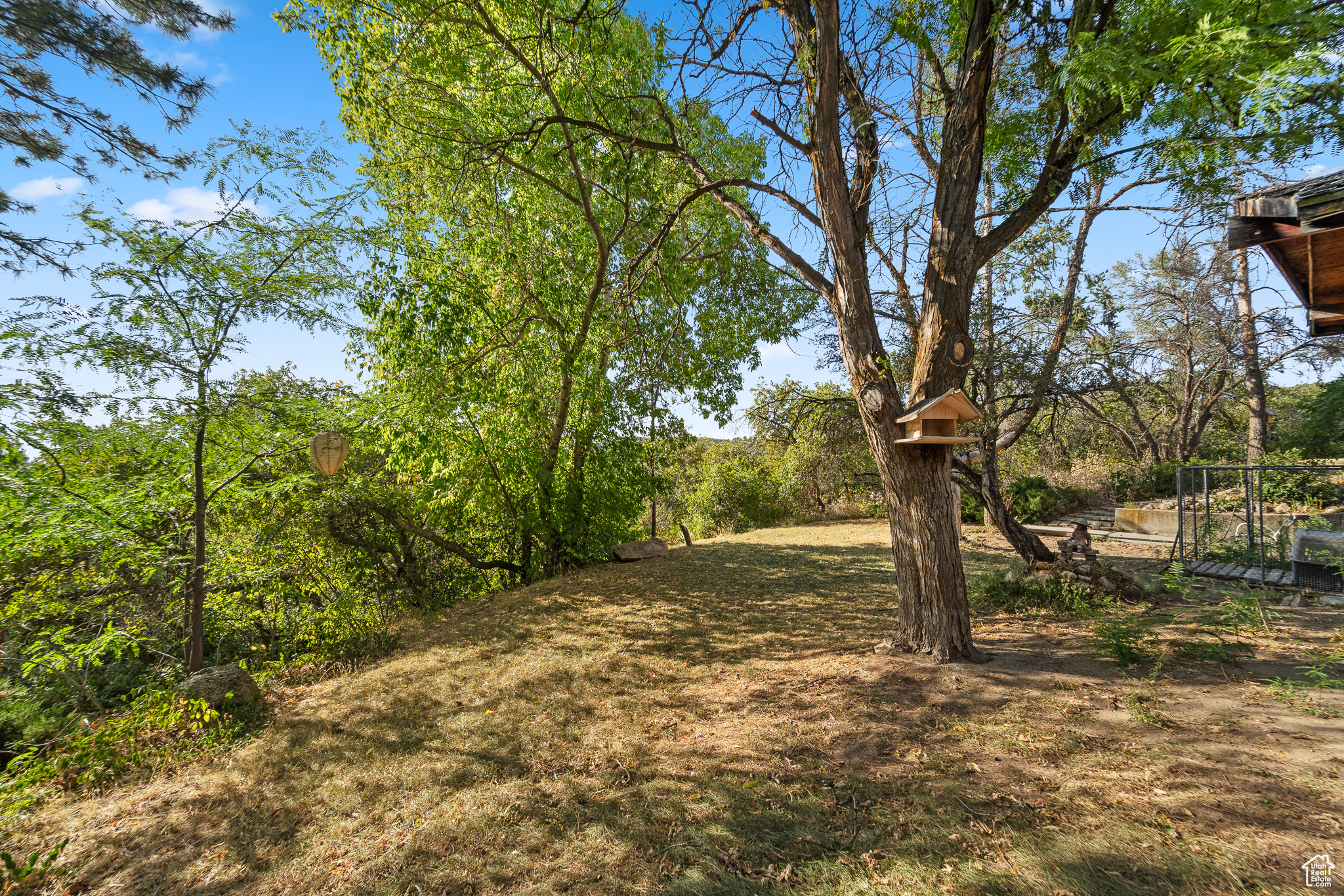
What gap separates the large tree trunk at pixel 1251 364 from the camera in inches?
509

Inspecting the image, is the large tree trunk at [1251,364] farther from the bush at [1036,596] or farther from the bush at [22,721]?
the bush at [22,721]

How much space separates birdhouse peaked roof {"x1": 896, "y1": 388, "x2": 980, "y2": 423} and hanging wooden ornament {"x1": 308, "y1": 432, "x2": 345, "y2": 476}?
202 inches

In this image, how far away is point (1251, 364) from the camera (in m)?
13.1

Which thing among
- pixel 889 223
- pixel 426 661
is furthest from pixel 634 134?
pixel 426 661

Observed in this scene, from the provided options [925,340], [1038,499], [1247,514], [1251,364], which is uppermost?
[1251,364]

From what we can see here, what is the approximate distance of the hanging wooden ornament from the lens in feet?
17.6

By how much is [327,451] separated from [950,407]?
219 inches

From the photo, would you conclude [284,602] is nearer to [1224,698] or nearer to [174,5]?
[174,5]

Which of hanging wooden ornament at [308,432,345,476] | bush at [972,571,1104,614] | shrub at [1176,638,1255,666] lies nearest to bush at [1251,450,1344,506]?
bush at [972,571,1104,614]

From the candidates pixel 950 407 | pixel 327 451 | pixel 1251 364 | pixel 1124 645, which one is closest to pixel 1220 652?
pixel 1124 645

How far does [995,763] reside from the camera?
3.22m

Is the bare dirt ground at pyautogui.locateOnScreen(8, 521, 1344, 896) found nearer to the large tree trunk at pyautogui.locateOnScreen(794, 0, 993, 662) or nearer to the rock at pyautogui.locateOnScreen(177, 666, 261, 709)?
the rock at pyautogui.locateOnScreen(177, 666, 261, 709)

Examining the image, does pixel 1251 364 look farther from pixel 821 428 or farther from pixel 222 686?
pixel 222 686

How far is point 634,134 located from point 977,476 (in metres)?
6.68
